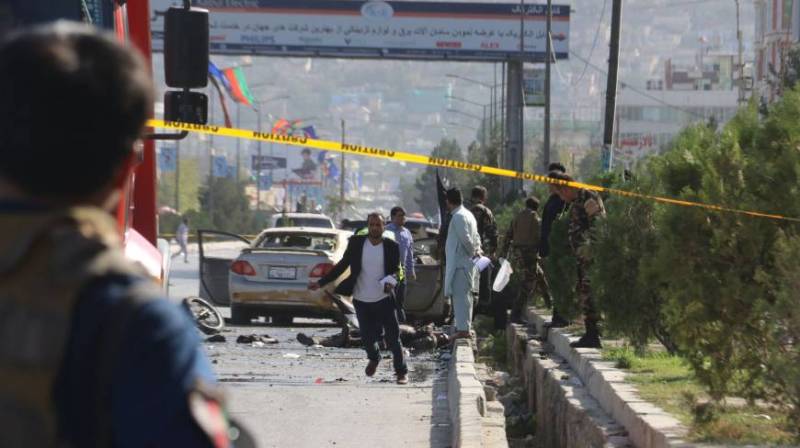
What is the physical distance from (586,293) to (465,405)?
11.9 ft

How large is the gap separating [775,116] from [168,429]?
6639 millimetres

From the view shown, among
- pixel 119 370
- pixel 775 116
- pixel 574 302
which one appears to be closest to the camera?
pixel 119 370

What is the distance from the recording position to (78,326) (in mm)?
2238

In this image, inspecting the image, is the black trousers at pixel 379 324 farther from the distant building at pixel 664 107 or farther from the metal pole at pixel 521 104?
the distant building at pixel 664 107

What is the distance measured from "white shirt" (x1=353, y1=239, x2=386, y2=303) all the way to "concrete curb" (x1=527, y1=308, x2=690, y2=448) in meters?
1.61

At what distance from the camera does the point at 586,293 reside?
1364 centimetres

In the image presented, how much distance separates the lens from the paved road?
10.5 metres

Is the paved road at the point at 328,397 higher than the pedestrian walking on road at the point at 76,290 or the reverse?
the reverse

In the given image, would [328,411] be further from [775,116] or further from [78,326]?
[78,326]

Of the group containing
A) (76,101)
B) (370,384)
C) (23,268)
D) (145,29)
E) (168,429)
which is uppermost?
(145,29)

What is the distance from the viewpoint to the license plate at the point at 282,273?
832 inches

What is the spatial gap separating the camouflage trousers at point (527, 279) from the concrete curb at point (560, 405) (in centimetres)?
211

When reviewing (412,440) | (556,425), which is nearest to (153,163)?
(412,440)

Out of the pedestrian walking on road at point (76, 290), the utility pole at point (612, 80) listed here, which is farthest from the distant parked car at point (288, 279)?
the pedestrian walking on road at point (76, 290)
